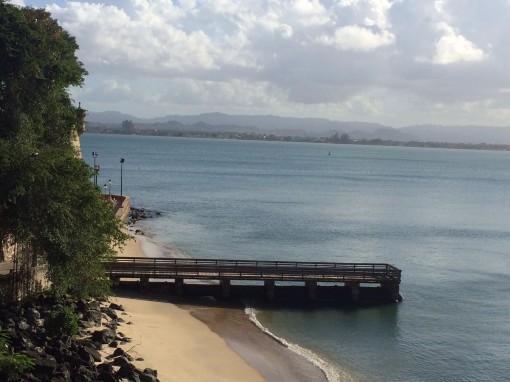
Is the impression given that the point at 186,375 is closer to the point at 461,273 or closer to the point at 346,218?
the point at 461,273

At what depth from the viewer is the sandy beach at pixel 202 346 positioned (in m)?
25.6

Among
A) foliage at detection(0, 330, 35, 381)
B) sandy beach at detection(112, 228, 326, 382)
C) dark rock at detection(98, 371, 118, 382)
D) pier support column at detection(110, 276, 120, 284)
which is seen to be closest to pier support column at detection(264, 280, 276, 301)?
sandy beach at detection(112, 228, 326, 382)

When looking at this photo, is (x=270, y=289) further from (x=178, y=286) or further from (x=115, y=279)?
(x=115, y=279)

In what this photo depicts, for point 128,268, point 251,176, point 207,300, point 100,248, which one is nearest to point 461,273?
point 207,300

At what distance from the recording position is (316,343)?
31.3 meters

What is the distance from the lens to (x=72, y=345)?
23.1 m

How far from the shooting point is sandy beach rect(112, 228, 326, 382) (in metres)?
25.6

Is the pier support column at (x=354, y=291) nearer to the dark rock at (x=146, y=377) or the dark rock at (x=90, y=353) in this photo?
the dark rock at (x=146, y=377)

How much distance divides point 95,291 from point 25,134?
6788 millimetres

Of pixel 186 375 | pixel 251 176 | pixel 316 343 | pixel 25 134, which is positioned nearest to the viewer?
pixel 186 375

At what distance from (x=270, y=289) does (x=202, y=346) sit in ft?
31.5

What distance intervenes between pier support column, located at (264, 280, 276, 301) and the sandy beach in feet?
9.36

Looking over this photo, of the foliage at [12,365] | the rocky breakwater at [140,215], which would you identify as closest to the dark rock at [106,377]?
the foliage at [12,365]

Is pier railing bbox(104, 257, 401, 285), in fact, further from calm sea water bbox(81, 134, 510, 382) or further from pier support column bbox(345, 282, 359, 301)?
calm sea water bbox(81, 134, 510, 382)
